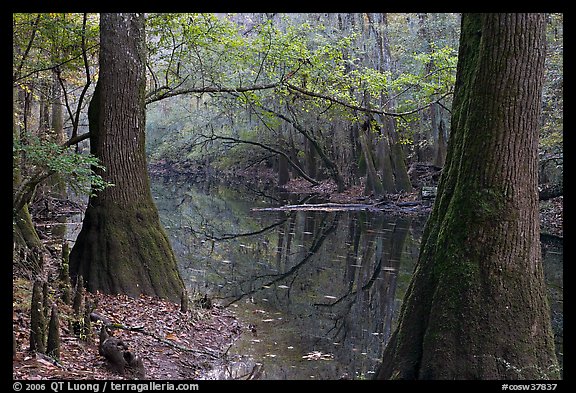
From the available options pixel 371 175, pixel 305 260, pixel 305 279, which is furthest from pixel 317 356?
pixel 371 175

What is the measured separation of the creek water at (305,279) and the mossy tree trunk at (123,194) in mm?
1922

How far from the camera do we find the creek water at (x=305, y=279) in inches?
355

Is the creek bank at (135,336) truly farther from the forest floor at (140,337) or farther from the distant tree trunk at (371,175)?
the distant tree trunk at (371,175)

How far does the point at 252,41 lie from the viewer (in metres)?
14.6

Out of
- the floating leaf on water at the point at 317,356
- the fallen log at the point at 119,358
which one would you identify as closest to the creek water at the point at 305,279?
the floating leaf on water at the point at 317,356

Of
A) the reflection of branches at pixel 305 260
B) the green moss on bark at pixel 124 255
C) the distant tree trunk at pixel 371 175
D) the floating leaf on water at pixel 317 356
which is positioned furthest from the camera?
the distant tree trunk at pixel 371 175

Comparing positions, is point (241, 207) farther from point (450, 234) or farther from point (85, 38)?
point (450, 234)

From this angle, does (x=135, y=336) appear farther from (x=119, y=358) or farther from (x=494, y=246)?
(x=494, y=246)

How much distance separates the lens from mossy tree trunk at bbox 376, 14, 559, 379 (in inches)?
225

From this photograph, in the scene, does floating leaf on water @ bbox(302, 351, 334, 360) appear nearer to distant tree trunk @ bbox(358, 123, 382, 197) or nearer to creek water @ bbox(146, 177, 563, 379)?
creek water @ bbox(146, 177, 563, 379)

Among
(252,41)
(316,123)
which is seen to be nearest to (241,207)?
(316,123)

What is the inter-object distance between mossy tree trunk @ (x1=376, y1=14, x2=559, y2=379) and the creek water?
2.74 metres

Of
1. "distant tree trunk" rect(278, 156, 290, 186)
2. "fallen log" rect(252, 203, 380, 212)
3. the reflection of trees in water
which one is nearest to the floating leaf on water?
the reflection of trees in water
